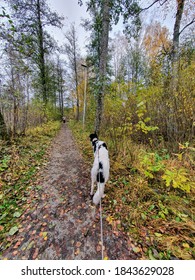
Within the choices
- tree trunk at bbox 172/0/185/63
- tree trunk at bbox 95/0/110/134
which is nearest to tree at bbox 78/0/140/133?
tree trunk at bbox 95/0/110/134

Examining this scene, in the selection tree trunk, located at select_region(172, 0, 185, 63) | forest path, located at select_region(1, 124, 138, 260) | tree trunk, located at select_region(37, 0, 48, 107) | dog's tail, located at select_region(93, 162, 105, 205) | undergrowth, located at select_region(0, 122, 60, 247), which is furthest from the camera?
tree trunk, located at select_region(37, 0, 48, 107)

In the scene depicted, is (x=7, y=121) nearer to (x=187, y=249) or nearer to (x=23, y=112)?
(x=23, y=112)

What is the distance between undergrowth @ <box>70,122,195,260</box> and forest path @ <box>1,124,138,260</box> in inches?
10.0

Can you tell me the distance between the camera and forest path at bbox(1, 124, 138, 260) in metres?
1.54

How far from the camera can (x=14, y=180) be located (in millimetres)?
2982

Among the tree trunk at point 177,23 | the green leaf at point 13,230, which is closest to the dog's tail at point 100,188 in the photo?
the green leaf at point 13,230

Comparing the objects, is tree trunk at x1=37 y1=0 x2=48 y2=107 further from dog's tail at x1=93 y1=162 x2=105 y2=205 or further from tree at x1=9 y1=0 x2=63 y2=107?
dog's tail at x1=93 y1=162 x2=105 y2=205

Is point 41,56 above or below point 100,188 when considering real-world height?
above

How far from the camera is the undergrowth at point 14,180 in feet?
6.59

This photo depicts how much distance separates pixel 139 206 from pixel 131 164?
143 centimetres

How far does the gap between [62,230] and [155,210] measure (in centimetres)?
173

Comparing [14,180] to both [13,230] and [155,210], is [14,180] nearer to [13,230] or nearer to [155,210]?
[13,230]

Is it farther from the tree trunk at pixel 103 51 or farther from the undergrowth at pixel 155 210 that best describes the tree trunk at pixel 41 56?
the undergrowth at pixel 155 210

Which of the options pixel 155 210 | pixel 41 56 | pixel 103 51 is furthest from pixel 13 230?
pixel 41 56
